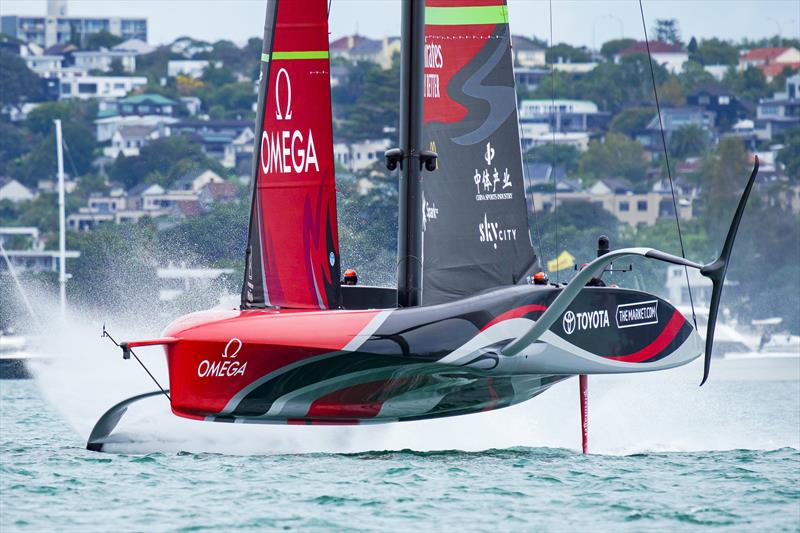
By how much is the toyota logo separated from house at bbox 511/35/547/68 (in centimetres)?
8334

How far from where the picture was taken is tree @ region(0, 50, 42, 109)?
74.6 meters

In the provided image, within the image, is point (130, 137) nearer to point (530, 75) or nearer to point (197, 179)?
point (197, 179)

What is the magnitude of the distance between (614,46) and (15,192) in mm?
40778

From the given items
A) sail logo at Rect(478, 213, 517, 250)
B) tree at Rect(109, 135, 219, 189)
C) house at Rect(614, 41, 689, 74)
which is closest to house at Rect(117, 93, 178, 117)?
tree at Rect(109, 135, 219, 189)

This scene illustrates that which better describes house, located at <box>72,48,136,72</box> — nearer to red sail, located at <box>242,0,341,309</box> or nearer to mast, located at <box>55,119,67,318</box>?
mast, located at <box>55,119,67,318</box>

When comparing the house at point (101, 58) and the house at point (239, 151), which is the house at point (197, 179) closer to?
the house at point (239, 151)

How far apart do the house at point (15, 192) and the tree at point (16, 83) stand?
15.3 meters

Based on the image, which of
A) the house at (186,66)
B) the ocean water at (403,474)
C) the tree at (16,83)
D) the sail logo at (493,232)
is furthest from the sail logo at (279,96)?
the house at (186,66)

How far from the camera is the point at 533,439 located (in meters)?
12.3

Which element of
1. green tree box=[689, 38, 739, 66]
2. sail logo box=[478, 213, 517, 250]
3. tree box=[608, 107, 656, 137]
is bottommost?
sail logo box=[478, 213, 517, 250]

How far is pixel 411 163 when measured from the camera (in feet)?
36.0

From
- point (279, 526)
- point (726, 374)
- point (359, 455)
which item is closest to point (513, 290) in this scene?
point (359, 455)

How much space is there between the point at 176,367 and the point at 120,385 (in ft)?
9.14

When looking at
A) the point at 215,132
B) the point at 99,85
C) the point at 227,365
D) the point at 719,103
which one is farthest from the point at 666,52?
the point at 227,365
